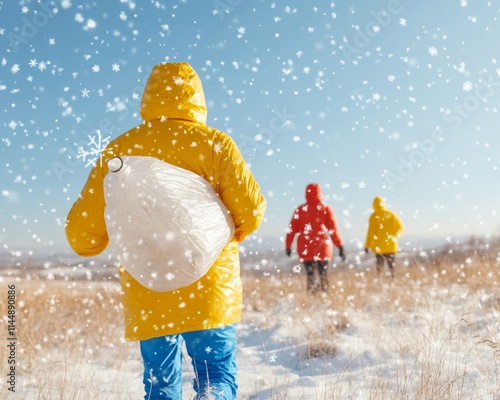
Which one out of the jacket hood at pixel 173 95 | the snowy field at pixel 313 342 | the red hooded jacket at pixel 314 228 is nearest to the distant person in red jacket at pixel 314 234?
the red hooded jacket at pixel 314 228

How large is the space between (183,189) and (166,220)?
16 cm

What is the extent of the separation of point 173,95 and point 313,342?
3.02 metres

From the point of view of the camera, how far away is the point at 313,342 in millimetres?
4340

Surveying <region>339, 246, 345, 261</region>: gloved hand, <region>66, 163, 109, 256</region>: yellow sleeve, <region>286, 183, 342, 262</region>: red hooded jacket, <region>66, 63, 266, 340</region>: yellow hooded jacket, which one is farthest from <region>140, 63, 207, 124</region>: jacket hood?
<region>339, 246, 345, 261</region>: gloved hand

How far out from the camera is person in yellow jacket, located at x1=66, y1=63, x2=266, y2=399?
2021 mm

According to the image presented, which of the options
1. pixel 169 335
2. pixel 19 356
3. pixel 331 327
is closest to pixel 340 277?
pixel 331 327

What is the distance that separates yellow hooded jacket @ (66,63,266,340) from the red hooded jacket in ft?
17.9

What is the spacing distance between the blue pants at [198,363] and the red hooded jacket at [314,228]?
5.49m

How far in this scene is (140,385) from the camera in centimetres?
369

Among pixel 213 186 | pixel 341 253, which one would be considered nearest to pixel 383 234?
pixel 341 253

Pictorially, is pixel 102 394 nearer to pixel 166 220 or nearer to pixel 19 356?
pixel 19 356

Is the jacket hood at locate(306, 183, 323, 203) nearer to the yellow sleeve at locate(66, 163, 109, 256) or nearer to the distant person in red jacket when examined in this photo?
the distant person in red jacket

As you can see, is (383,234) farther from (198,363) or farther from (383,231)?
(198,363)

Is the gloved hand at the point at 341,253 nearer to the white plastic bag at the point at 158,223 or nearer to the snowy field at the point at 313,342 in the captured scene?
the snowy field at the point at 313,342
